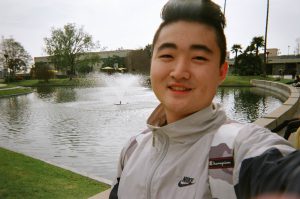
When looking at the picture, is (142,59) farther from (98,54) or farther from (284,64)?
(284,64)

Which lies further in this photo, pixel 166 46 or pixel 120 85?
pixel 120 85

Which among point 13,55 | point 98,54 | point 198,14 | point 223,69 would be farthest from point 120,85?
point 198,14

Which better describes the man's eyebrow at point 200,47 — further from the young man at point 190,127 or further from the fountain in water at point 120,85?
the fountain in water at point 120,85

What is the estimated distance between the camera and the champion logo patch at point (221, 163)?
A: 3.66 ft

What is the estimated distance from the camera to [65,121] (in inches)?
640

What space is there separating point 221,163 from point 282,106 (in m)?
9.38

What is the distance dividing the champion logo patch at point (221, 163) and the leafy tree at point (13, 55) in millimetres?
70811

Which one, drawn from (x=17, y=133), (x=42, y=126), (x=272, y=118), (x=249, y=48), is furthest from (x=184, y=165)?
(x=249, y=48)

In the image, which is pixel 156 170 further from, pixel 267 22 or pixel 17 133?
pixel 267 22

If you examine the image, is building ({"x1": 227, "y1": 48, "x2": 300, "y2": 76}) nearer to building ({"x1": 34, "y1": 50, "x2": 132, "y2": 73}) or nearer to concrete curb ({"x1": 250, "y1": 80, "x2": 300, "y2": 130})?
building ({"x1": 34, "y1": 50, "x2": 132, "y2": 73})

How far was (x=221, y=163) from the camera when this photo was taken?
3.77 ft

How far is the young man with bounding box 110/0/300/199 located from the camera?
3.76ft

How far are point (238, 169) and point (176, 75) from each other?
49cm

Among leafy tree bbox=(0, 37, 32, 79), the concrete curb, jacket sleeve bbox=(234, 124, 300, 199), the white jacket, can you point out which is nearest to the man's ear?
the white jacket
